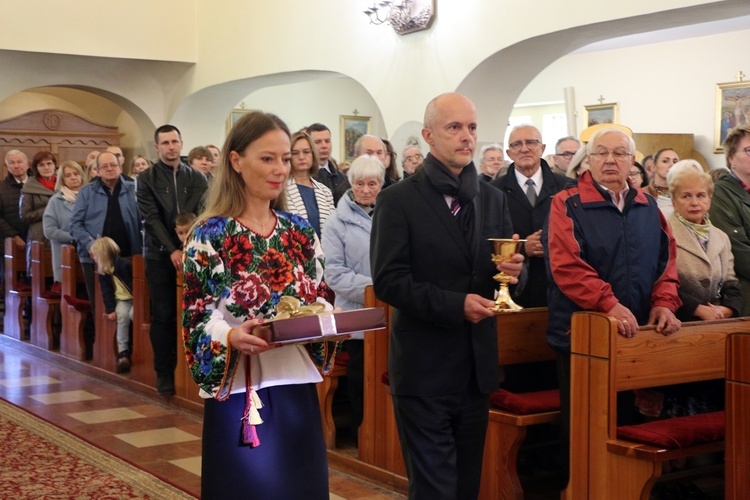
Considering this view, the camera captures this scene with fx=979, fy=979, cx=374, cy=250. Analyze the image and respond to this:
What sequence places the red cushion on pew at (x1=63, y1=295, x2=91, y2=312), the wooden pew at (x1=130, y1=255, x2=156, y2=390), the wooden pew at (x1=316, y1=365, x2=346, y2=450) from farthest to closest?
the red cushion on pew at (x1=63, y1=295, x2=91, y2=312)
the wooden pew at (x1=130, y1=255, x2=156, y2=390)
the wooden pew at (x1=316, y1=365, x2=346, y2=450)

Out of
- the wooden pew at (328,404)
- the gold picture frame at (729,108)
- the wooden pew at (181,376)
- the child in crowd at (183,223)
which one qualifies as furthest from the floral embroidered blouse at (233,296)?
the gold picture frame at (729,108)

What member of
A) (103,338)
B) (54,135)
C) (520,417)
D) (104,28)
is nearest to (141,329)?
(103,338)

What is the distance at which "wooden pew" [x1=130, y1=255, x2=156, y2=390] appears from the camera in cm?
672

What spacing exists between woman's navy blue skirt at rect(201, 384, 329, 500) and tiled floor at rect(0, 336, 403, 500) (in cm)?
190

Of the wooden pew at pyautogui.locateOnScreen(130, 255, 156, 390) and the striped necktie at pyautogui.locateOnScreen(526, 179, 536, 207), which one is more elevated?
the striped necktie at pyautogui.locateOnScreen(526, 179, 536, 207)

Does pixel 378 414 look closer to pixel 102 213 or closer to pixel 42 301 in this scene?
pixel 102 213

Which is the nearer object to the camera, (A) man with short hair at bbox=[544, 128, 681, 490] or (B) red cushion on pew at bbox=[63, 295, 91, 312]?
(A) man with short hair at bbox=[544, 128, 681, 490]

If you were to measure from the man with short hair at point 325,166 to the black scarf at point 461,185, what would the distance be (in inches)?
130

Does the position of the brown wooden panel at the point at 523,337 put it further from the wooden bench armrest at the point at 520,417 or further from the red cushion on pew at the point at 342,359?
the red cushion on pew at the point at 342,359

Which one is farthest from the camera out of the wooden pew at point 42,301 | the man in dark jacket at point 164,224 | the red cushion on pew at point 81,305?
the wooden pew at point 42,301

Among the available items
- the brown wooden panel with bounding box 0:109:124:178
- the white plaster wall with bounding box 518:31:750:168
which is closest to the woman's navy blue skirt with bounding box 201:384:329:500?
the white plaster wall with bounding box 518:31:750:168

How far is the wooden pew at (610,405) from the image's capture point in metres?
3.34

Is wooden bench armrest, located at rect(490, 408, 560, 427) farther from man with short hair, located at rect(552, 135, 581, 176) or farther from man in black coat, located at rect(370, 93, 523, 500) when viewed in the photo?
man with short hair, located at rect(552, 135, 581, 176)

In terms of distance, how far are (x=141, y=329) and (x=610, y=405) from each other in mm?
4213
